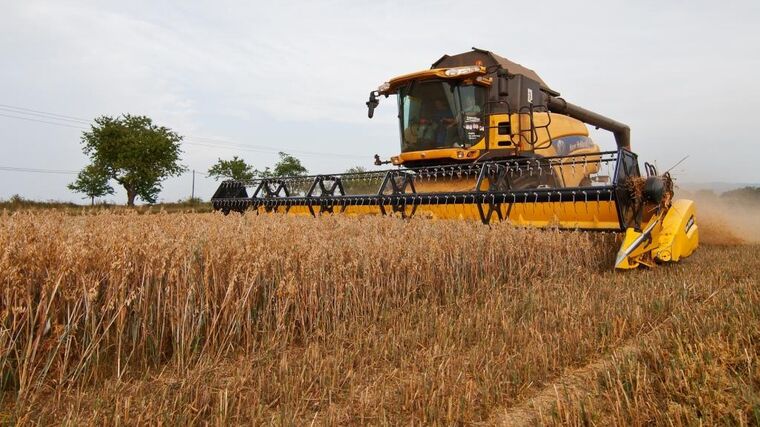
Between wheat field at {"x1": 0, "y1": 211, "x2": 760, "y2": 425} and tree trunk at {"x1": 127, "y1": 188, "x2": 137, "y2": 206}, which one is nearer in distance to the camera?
wheat field at {"x1": 0, "y1": 211, "x2": 760, "y2": 425}

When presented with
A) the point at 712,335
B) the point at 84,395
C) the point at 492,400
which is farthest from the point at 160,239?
the point at 712,335

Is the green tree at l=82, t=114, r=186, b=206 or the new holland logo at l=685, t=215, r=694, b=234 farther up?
the green tree at l=82, t=114, r=186, b=206

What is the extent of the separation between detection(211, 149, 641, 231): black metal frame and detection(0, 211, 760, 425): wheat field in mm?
1753

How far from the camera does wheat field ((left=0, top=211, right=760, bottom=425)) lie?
1864mm

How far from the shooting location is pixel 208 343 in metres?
2.48

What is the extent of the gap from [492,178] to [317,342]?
4075 mm

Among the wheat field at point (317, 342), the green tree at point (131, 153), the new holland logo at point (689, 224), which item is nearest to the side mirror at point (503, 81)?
the new holland logo at point (689, 224)

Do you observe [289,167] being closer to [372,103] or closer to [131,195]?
[131,195]

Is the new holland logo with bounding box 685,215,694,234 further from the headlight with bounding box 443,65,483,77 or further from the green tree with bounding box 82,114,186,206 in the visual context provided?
the green tree with bounding box 82,114,186,206

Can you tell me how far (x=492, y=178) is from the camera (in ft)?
20.2

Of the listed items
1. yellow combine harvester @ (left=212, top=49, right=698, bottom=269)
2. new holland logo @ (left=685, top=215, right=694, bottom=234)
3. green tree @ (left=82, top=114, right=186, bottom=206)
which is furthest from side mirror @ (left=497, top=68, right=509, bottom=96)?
green tree @ (left=82, top=114, right=186, bottom=206)

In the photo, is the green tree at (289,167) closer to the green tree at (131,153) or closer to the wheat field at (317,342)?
the green tree at (131,153)

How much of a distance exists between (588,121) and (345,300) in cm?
963

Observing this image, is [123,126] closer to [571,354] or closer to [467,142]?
[467,142]
